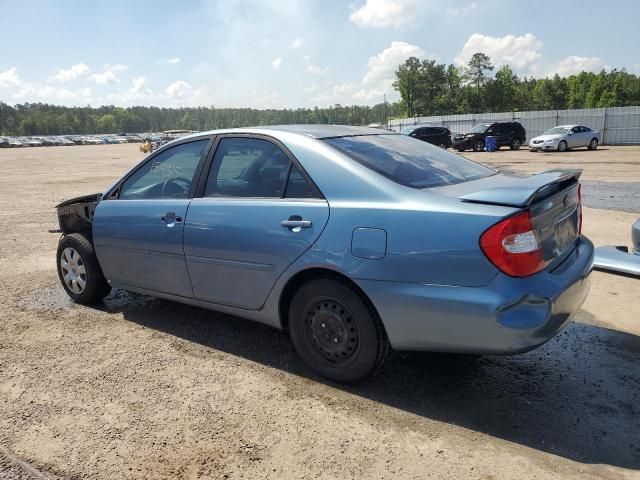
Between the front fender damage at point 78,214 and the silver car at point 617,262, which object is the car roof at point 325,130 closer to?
the silver car at point 617,262

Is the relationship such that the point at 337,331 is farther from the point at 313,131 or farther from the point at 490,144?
the point at 490,144

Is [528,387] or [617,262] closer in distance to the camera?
[528,387]

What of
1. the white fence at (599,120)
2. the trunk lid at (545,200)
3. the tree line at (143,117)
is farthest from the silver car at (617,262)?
the tree line at (143,117)

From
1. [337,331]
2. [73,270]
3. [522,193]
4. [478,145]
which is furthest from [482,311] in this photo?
[478,145]

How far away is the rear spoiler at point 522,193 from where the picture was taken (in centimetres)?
261

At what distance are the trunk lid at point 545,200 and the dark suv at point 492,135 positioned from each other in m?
27.8

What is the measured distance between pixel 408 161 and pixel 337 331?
48.2 inches

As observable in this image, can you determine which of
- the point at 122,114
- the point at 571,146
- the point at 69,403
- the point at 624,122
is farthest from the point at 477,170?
the point at 122,114

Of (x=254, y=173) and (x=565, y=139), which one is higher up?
(x=254, y=173)

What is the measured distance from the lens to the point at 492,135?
2994 cm

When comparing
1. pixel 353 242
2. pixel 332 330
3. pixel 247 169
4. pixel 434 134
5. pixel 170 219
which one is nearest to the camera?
pixel 353 242

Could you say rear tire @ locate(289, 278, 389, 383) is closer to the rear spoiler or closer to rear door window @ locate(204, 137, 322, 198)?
rear door window @ locate(204, 137, 322, 198)

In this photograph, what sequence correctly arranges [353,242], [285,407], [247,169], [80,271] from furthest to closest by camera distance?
[80,271] → [247,169] → [285,407] → [353,242]

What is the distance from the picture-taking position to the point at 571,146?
27.2 m
